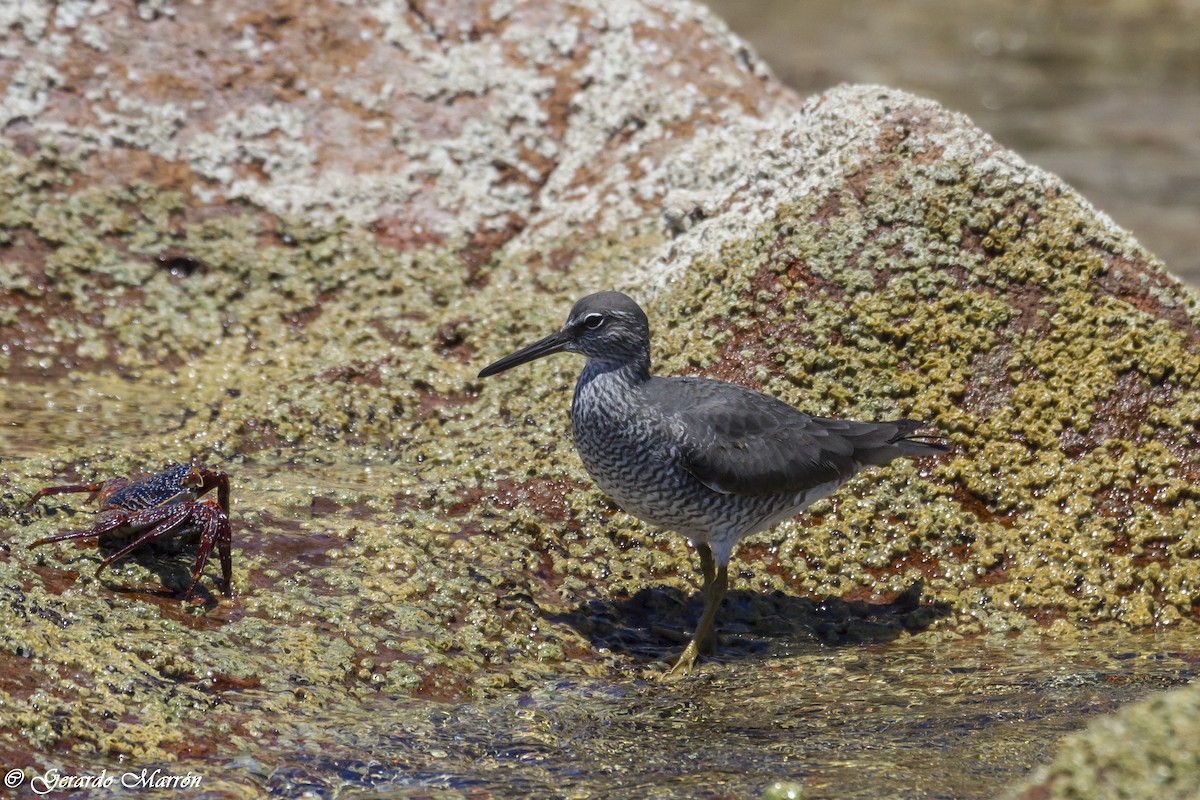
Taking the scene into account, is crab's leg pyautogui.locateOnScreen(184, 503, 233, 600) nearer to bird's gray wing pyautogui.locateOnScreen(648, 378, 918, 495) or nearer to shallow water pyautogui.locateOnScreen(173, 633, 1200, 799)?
shallow water pyautogui.locateOnScreen(173, 633, 1200, 799)

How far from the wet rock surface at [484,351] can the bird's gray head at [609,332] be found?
2.13 feet

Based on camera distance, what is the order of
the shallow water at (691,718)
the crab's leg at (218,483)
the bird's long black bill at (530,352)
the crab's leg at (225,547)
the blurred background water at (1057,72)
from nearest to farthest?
the shallow water at (691,718) → the crab's leg at (225,547) → the crab's leg at (218,483) → the bird's long black bill at (530,352) → the blurred background water at (1057,72)

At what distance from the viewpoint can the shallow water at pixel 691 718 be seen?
468cm

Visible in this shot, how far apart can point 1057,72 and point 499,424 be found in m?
17.1

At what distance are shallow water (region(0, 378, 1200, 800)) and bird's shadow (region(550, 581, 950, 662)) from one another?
0.02 metres

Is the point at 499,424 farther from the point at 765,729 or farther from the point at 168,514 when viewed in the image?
the point at 765,729

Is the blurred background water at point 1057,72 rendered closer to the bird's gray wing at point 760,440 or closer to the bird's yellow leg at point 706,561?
the bird's gray wing at point 760,440

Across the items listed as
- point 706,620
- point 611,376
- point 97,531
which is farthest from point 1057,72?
point 97,531

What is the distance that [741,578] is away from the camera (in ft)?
22.0

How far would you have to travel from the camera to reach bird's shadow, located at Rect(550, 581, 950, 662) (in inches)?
246

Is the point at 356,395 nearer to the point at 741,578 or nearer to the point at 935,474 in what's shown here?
the point at 741,578

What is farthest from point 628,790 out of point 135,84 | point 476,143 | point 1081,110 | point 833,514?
point 1081,110

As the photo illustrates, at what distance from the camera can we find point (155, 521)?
5.55m

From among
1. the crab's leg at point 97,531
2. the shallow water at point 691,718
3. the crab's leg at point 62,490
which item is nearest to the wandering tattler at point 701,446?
the shallow water at point 691,718
